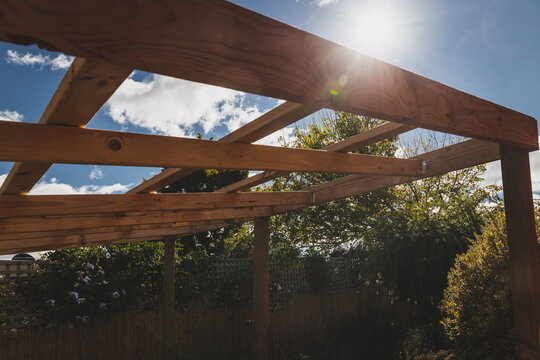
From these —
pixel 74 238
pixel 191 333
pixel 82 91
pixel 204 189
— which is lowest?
pixel 191 333

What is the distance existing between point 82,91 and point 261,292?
4.15 meters

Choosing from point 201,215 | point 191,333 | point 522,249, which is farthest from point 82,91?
point 191,333

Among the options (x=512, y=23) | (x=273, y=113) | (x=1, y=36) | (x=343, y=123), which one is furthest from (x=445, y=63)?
(x=343, y=123)

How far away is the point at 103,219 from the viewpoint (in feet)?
12.4

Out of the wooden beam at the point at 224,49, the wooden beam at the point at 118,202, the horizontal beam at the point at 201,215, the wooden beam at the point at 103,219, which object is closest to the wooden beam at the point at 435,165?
the horizontal beam at the point at 201,215

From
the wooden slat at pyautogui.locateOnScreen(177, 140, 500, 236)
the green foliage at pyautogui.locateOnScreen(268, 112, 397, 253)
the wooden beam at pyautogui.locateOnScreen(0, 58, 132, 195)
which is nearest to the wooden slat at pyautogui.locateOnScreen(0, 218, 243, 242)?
the wooden slat at pyautogui.locateOnScreen(177, 140, 500, 236)

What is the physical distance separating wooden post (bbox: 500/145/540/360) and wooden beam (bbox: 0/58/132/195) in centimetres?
230

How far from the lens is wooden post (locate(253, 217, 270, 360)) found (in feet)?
16.4

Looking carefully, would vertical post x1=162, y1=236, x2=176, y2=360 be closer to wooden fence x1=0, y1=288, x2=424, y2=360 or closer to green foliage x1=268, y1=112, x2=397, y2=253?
wooden fence x1=0, y1=288, x2=424, y2=360

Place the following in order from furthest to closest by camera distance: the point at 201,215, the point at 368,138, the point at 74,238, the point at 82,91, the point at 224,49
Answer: the point at 74,238 < the point at 201,215 < the point at 368,138 < the point at 82,91 < the point at 224,49

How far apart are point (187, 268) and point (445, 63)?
595 cm

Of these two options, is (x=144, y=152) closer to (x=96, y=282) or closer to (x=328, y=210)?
(x=96, y=282)

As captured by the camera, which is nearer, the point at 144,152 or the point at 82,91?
the point at 82,91

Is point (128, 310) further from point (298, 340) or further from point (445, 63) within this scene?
point (445, 63)
